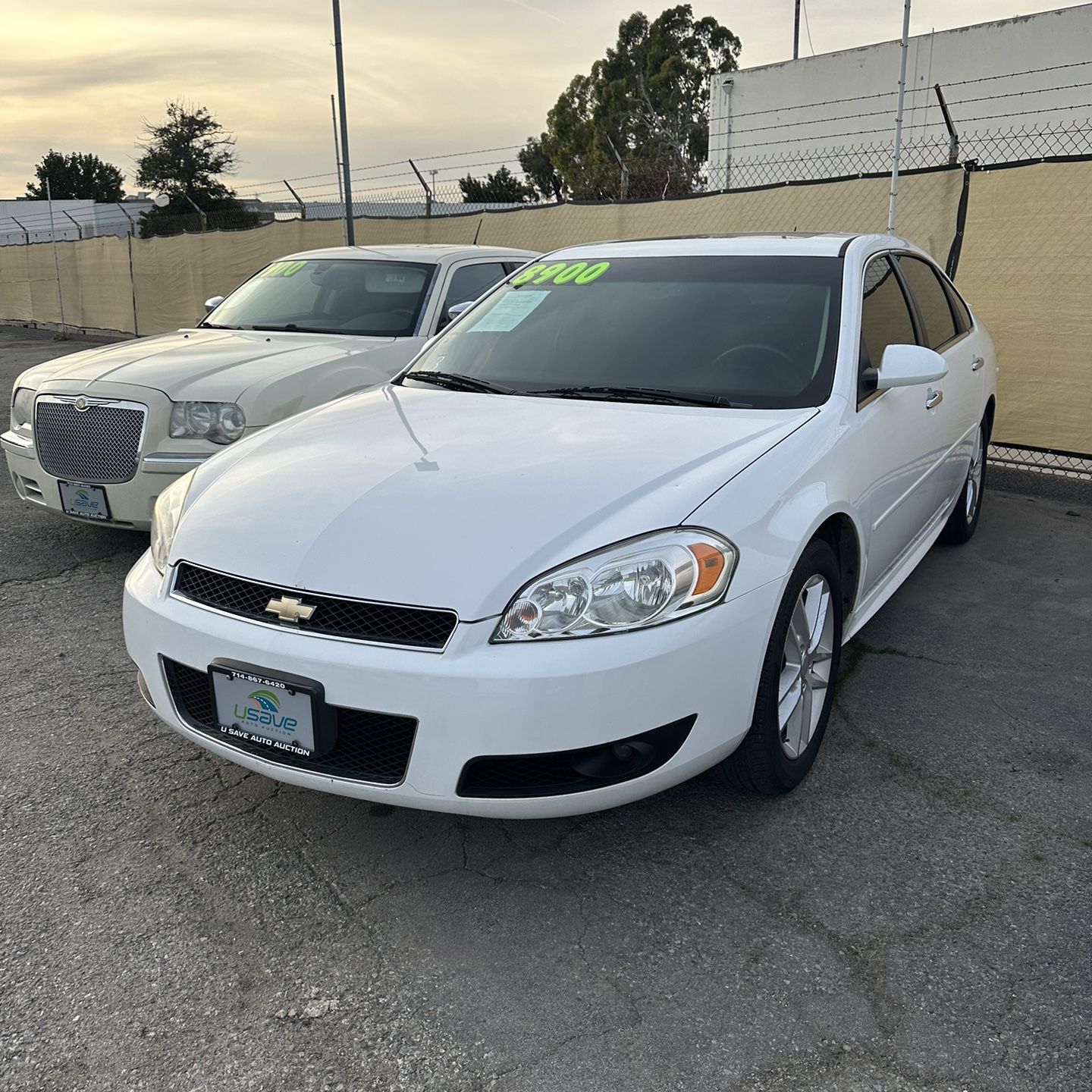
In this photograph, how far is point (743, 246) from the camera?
3736 mm

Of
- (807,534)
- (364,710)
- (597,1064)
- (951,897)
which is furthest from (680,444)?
(597,1064)

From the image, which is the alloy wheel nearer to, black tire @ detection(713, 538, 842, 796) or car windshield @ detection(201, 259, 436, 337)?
black tire @ detection(713, 538, 842, 796)

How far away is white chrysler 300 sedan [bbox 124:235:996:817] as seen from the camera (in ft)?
7.23

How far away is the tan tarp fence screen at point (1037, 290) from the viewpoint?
6434 mm

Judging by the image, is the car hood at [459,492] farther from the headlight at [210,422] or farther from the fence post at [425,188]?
the fence post at [425,188]

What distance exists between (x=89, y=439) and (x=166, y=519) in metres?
2.28

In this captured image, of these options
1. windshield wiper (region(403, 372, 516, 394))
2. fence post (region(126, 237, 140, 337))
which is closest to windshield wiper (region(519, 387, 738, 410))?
windshield wiper (region(403, 372, 516, 394))

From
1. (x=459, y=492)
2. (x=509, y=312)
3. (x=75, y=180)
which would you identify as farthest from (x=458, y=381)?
(x=75, y=180)

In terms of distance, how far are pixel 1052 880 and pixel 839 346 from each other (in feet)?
5.41

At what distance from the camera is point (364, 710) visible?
222 centimetres

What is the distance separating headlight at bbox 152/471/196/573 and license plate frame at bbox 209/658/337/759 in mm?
447

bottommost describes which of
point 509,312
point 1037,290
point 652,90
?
point 1037,290

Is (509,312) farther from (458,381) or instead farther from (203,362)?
(203,362)

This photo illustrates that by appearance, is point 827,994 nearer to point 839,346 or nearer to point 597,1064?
point 597,1064
